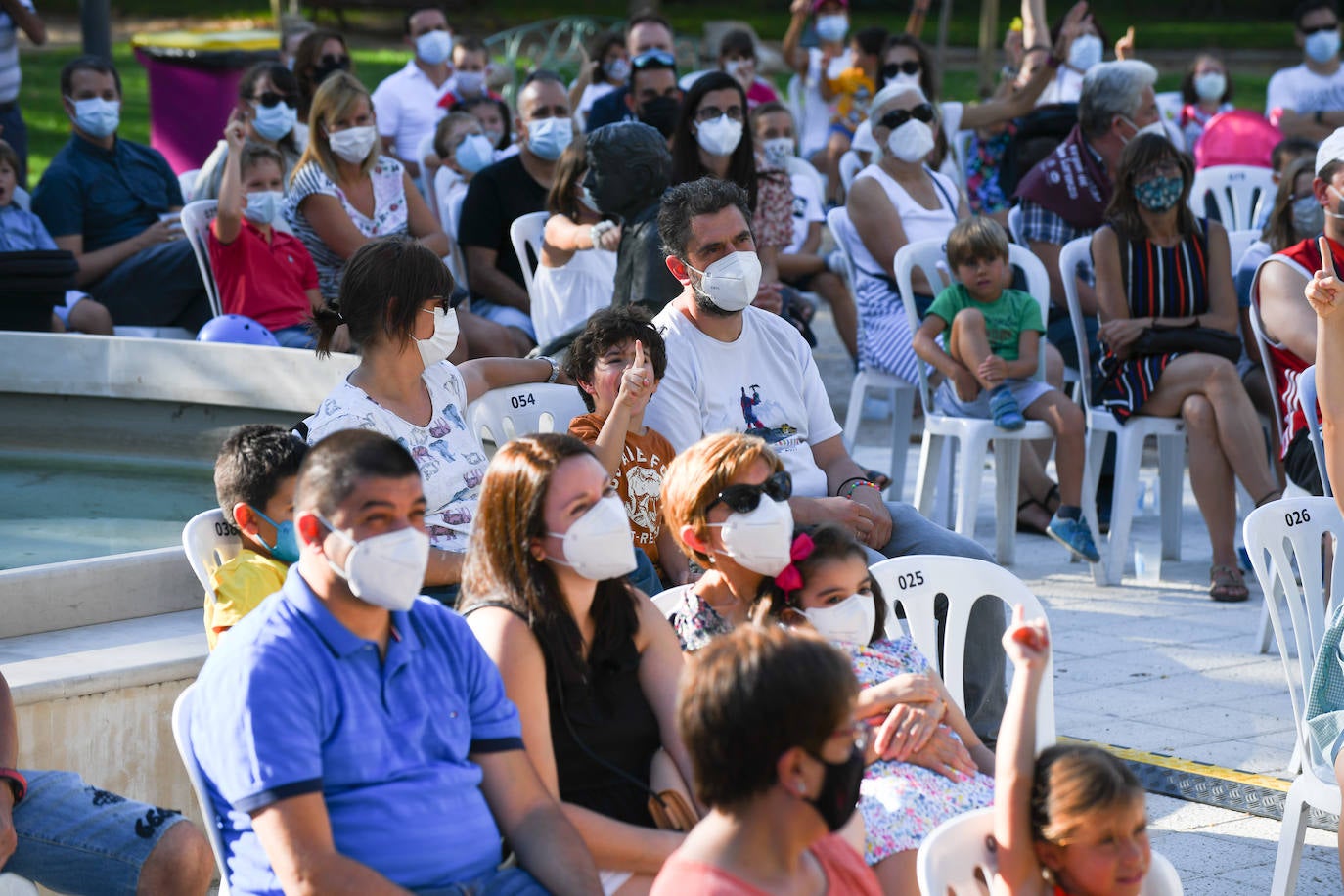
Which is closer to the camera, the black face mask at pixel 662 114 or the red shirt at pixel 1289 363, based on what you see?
the red shirt at pixel 1289 363

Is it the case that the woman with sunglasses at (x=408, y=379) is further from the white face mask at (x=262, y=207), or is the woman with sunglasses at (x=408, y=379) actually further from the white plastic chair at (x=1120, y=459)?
the white plastic chair at (x=1120, y=459)

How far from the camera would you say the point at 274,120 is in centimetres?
773

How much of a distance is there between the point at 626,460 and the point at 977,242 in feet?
9.13

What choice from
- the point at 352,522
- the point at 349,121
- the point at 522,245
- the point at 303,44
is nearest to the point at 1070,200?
the point at 522,245

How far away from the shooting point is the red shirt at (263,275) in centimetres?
666

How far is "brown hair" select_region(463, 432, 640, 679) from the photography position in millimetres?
2863

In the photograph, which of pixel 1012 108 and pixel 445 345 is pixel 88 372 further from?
pixel 1012 108

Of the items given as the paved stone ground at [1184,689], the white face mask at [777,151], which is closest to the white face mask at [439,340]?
the paved stone ground at [1184,689]

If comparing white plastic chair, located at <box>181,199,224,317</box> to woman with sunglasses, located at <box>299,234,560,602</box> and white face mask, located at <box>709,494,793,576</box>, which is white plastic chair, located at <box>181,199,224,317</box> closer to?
woman with sunglasses, located at <box>299,234,560,602</box>

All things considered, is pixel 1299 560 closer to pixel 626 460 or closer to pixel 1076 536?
pixel 626 460

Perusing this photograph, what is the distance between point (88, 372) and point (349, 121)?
1.45m

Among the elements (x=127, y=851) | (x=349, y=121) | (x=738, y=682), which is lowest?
(x=127, y=851)

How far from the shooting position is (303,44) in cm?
897

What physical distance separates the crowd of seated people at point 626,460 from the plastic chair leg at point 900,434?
0.25m
